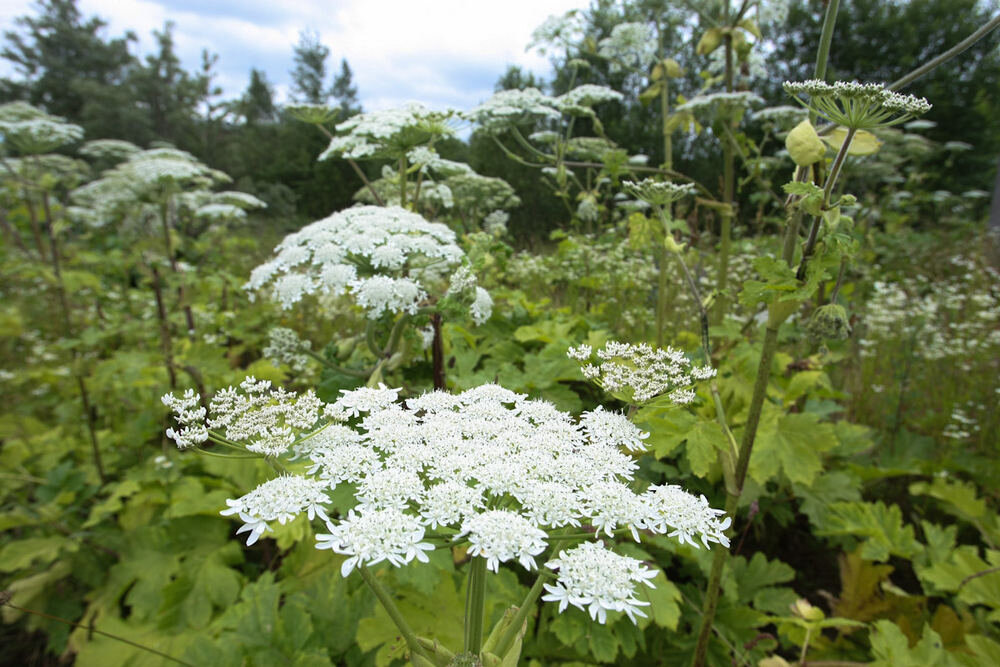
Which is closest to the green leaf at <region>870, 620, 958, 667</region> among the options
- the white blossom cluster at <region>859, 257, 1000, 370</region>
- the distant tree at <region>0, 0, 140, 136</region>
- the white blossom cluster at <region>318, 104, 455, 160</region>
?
the white blossom cluster at <region>318, 104, 455, 160</region>

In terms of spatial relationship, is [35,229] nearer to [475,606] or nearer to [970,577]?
[475,606]

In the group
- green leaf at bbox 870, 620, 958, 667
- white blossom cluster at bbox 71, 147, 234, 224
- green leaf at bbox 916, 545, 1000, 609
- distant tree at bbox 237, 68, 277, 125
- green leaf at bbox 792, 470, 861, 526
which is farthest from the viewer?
distant tree at bbox 237, 68, 277, 125

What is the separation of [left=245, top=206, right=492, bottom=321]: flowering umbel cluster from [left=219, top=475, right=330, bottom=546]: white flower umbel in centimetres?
94

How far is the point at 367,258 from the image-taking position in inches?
80.9

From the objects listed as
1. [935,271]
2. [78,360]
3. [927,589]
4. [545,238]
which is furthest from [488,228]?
[935,271]

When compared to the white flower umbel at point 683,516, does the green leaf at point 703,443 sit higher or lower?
lower

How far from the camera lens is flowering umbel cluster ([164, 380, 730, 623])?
0.83 metres

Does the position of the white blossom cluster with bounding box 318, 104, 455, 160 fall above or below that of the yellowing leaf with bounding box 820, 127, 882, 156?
above

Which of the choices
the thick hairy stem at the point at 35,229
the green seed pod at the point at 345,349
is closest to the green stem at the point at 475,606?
the green seed pod at the point at 345,349

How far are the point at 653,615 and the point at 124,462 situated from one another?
3423 millimetres

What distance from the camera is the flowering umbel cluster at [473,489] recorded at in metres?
0.83

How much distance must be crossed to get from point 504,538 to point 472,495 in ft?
0.40

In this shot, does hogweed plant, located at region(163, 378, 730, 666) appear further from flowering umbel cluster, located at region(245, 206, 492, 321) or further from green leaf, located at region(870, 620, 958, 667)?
green leaf, located at region(870, 620, 958, 667)

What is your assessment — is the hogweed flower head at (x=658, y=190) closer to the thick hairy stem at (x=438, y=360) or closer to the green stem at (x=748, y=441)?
the green stem at (x=748, y=441)
